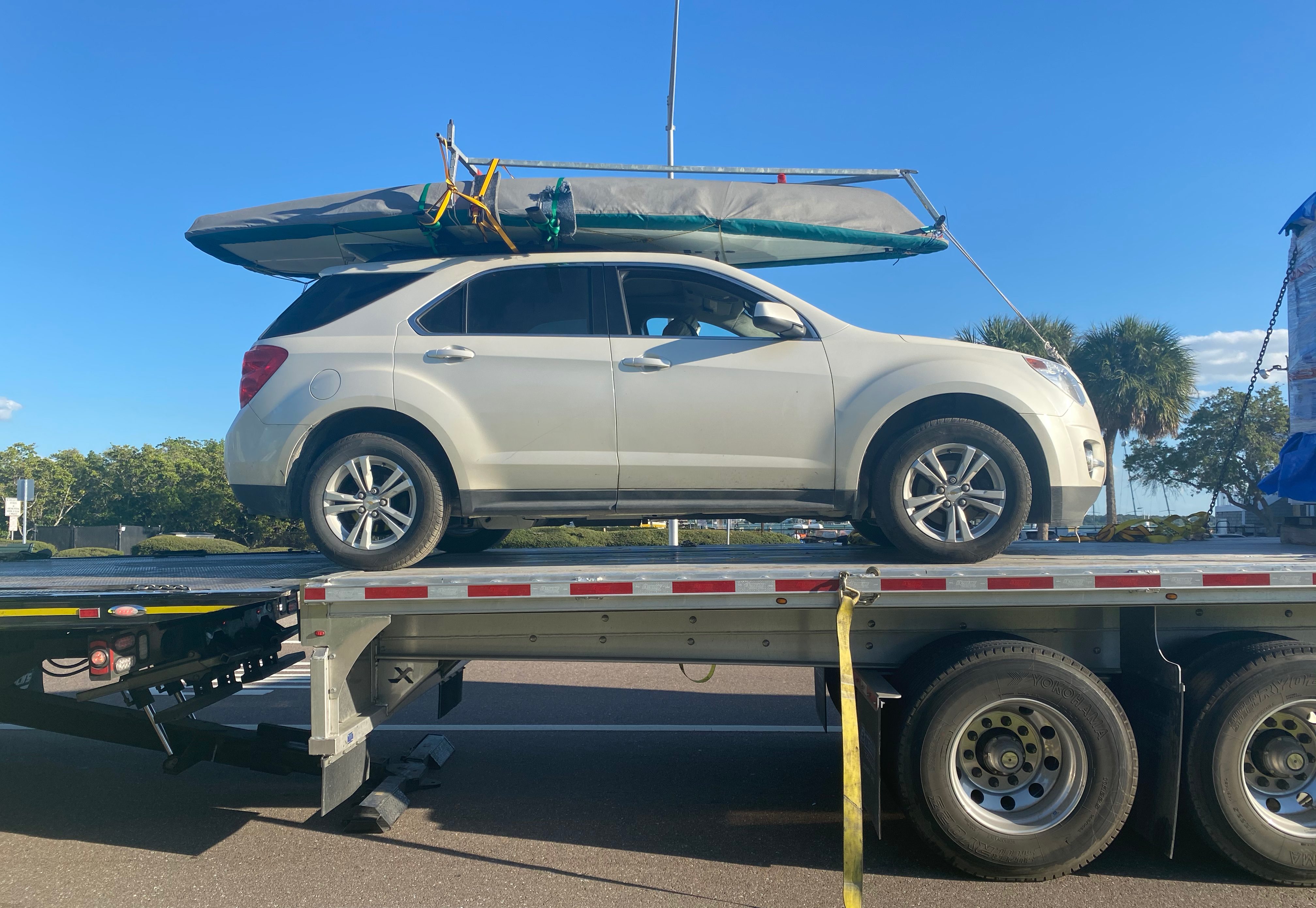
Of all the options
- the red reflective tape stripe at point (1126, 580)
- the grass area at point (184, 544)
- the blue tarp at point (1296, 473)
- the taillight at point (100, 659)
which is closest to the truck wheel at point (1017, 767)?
the red reflective tape stripe at point (1126, 580)

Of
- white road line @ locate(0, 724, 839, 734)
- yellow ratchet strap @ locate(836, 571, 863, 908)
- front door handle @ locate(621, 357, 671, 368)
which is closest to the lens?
yellow ratchet strap @ locate(836, 571, 863, 908)

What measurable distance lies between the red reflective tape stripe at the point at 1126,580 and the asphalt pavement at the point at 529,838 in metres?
1.27

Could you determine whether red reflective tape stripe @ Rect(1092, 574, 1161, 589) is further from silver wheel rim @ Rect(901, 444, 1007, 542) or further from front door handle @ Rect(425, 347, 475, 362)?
front door handle @ Rect(425, 347, 475, 362)

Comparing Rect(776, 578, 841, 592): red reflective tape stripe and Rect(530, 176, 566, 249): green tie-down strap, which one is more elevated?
Rect(530, 176, 566, 249): green tie-down strap

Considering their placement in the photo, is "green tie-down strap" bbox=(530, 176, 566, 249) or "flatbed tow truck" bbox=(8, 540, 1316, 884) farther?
"green tie-down strap" bbox=(530, 176, 566, 249)

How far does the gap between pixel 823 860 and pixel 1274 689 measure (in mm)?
2083

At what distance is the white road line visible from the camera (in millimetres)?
6141

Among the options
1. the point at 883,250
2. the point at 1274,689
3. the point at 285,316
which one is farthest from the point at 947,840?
the point at 285,316

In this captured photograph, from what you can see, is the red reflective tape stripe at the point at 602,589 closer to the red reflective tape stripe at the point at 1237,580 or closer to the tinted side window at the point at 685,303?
the tinted side window at the point at 685,303

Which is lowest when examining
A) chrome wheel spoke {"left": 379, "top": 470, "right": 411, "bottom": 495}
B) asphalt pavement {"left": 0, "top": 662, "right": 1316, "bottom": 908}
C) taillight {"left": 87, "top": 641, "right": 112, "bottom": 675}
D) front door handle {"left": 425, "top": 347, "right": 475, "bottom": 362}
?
asphalt pavement {"left": 0, "top": 662, "right": 1316, "bottom": 908}

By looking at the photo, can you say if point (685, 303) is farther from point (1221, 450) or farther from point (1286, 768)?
point (1221, 450)

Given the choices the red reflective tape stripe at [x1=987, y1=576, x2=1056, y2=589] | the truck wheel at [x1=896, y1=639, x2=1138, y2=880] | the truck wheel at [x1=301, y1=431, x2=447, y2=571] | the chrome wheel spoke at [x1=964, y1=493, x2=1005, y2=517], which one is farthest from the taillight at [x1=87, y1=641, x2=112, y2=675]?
the chrome wheel spoke at [x1=964, y1=493, x2=1005, y2=517]

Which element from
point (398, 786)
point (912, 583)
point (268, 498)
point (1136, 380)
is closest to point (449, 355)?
point (268, 498)

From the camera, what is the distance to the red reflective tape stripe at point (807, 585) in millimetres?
3682
